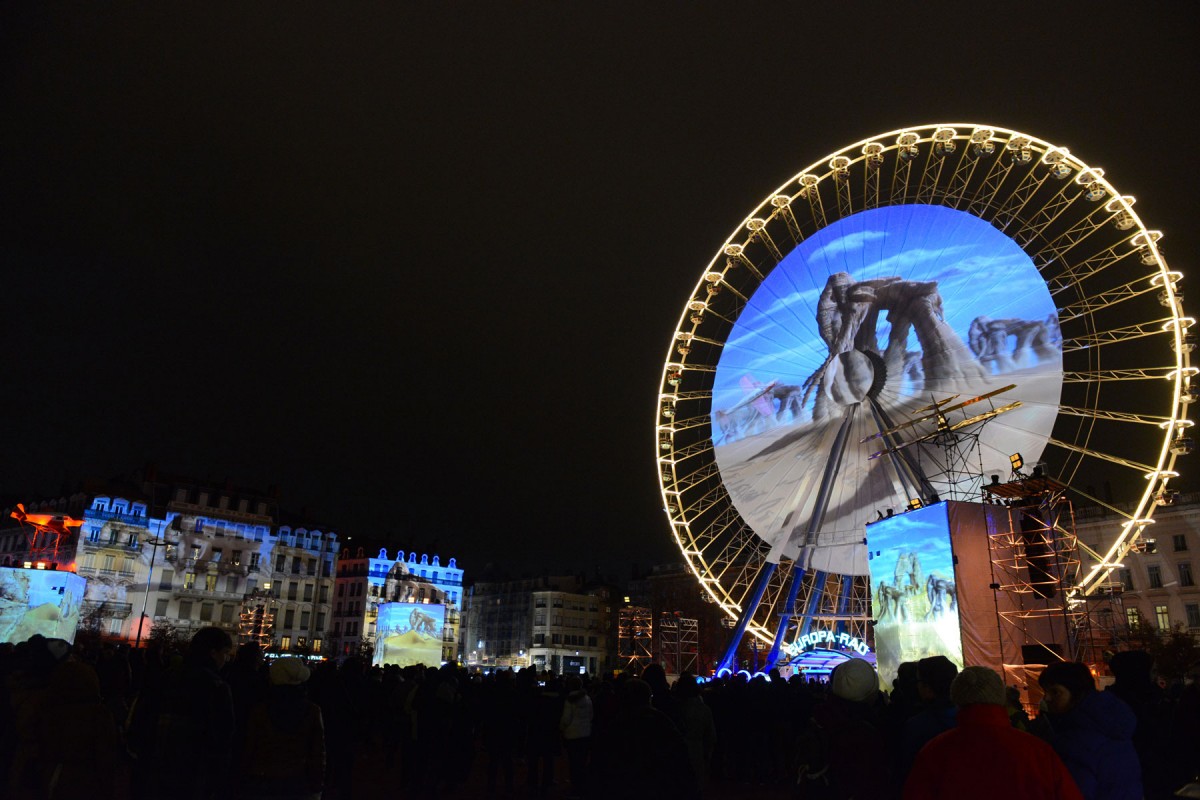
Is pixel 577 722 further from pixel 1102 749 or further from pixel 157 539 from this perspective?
pixel 157 539

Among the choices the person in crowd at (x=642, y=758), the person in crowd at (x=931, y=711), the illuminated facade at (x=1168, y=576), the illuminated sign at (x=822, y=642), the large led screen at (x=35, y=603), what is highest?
the illuminated facade at (x=1168, y=576)

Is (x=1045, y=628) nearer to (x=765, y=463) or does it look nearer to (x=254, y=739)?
(x=765, y=463)

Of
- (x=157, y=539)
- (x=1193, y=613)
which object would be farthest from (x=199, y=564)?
(x=1193, y=613)

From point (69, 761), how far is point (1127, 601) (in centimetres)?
6472

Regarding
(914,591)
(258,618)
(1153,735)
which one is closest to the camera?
(1153,735)

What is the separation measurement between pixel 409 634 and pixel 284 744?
4476 cm

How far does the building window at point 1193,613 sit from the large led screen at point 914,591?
3829 centimetres

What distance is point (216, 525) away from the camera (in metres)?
79.1

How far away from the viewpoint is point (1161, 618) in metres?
54.3

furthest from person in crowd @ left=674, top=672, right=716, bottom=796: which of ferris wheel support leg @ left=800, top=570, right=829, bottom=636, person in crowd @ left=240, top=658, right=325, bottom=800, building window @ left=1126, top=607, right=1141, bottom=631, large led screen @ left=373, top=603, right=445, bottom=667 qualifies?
building window @ left=1126, top=607, right=1141, bottom=631

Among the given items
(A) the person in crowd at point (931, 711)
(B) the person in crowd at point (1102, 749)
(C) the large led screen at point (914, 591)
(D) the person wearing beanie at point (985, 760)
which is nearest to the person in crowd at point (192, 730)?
(A) the person in crowd at point (931, 711)

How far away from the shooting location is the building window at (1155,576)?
2164 inches

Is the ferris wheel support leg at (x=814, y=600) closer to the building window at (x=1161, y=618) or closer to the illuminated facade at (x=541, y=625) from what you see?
the building window at (x=1161, y=618)

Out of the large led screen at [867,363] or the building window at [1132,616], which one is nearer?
the large led screen at [867,363]
